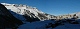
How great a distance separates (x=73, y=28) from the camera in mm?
26219

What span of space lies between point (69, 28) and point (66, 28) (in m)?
0.40

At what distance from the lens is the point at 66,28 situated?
87.4 ft

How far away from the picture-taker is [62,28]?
2714cm

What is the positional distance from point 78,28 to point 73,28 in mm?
642

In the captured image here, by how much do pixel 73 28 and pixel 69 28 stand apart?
55 centimetres

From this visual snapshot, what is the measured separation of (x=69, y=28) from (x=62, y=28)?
1074mm

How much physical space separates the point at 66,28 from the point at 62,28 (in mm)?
700

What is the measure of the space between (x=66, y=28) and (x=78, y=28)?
5.20 ft

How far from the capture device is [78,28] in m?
26.1

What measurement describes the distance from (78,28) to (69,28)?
3.88 feet
